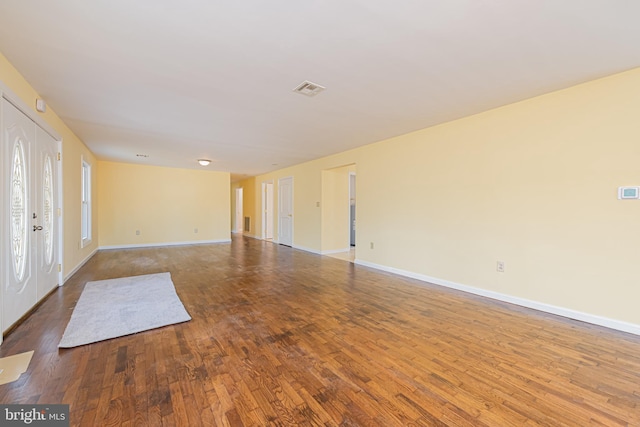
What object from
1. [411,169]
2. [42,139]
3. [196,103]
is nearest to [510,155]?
[411,169]

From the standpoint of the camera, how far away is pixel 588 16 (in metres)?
1.75

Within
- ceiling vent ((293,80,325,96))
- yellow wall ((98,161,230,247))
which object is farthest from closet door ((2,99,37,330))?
yellow wall ((98,161,230,247))

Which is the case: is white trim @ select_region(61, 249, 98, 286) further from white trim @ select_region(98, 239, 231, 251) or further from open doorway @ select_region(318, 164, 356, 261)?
open doorway @ select_region(318, 164, 356, 261)

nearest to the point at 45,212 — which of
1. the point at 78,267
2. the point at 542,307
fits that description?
the point at 78,267

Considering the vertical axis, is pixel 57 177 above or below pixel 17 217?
above

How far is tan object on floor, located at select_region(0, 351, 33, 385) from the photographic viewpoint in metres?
1.75

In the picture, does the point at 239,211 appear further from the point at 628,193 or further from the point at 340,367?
the point at 628,193

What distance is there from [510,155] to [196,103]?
383 cm

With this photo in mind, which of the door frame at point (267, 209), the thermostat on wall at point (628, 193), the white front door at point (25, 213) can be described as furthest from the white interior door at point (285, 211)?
the thermostat on wall at point (628, 193)

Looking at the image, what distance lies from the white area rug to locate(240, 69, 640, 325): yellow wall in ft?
11.6

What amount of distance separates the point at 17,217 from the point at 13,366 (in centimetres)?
145

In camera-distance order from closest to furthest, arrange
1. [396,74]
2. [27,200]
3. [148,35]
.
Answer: [148,35] < [396,74] < [27,200]

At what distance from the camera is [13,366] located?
6.19 feet

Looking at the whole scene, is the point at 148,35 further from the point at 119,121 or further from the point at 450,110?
the point at 450,110
